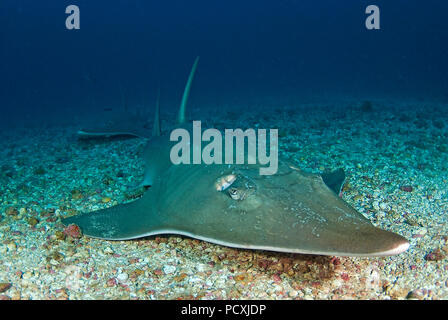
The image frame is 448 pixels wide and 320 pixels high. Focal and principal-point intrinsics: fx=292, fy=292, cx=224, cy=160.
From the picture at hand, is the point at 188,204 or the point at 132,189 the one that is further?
the point at 132,189

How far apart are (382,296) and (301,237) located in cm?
103

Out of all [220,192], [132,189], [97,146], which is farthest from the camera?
[97,146]

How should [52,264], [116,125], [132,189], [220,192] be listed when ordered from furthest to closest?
[116,125] → [132,189] → [52,264] → [220,192]

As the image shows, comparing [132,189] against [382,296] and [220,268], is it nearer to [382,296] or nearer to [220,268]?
[220,268]

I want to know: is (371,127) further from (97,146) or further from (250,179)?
(97,146)

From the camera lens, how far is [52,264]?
2730mm

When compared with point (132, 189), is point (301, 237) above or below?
above
